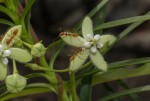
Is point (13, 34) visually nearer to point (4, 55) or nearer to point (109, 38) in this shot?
point (4, 55)

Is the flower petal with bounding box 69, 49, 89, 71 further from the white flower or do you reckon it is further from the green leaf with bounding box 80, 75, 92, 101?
the green leaf with bounding box 80, 75, 92, 101

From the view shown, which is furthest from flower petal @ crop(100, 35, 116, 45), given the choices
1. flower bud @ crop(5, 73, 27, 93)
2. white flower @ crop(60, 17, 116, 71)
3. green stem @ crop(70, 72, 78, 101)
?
flower bud @ crop(5, 73, 27, 93)

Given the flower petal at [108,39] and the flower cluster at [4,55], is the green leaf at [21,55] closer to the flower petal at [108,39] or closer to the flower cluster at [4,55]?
the flower cluster at [4,55]

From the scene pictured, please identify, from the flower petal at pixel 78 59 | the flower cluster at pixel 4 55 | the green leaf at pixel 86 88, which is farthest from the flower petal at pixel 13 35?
the green leaf at pixel 86 88

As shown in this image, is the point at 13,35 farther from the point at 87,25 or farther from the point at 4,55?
the point at 87,25

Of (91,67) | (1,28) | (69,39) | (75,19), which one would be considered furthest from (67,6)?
(69,39)

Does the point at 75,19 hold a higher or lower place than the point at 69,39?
higher

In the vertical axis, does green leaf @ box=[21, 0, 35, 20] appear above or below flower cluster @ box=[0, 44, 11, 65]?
above
